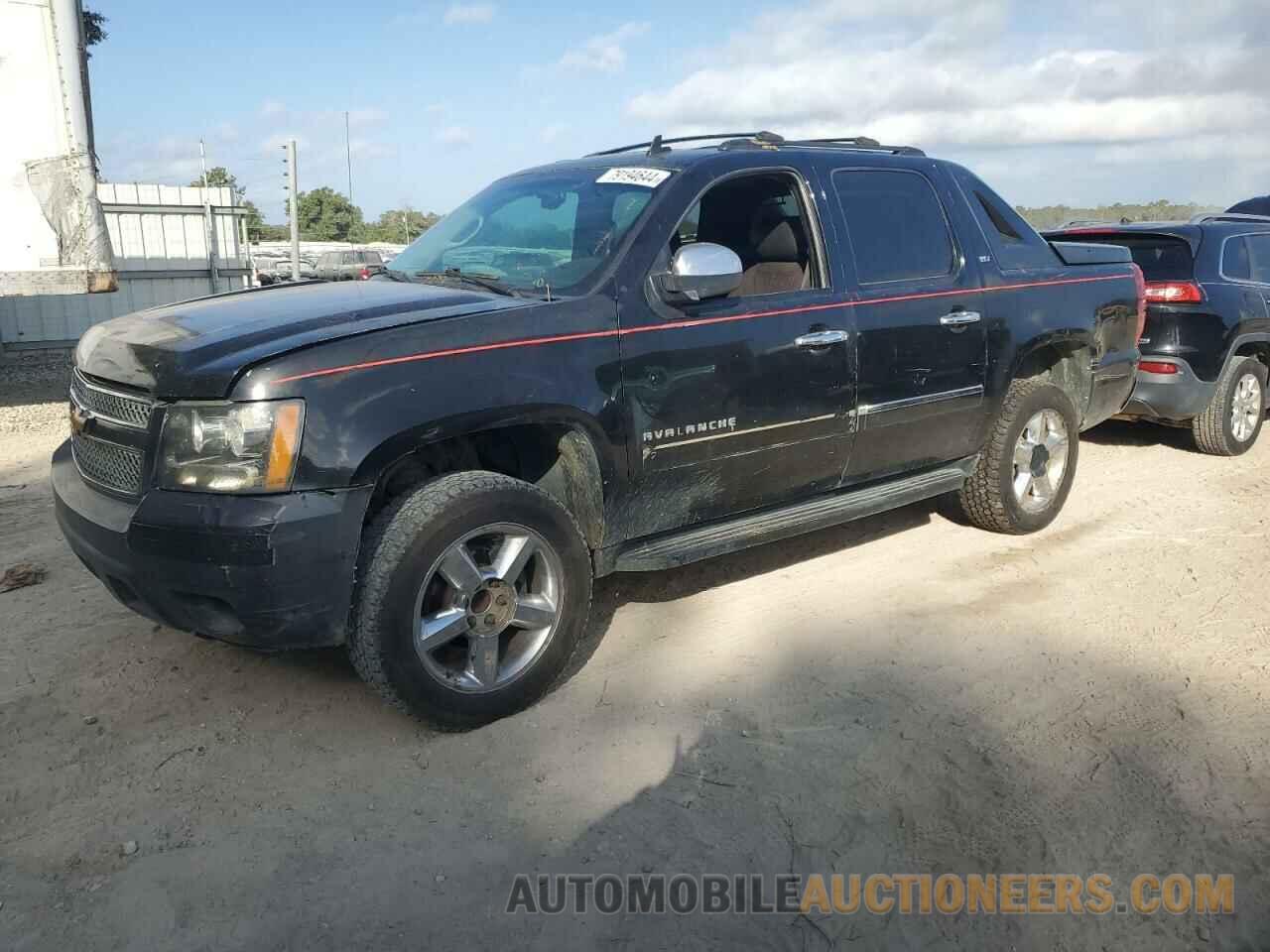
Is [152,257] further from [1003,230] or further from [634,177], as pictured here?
[1003,230]

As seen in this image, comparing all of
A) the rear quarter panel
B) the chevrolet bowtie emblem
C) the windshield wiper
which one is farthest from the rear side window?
the chevrolet bowtie emblem

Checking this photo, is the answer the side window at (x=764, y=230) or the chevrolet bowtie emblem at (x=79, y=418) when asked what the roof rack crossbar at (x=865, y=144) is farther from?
the chevrolet bowtie emblem at (x=79, y=418)

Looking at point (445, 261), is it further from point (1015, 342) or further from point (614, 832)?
point (1015, 342)

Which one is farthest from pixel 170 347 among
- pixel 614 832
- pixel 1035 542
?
pixel 1035 542

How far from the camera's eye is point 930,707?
3.68 meters

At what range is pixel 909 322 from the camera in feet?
15.3

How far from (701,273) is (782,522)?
1191mm

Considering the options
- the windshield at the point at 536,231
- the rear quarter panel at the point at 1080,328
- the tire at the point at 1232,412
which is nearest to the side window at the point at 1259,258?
the tire at the point at 1232,412

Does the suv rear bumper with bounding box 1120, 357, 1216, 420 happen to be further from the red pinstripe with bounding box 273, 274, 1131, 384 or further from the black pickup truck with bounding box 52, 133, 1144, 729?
the red pinstripe with bounding box 273, 274, 1131, 384

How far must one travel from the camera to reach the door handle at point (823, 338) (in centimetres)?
423

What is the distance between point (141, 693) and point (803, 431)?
9.19 feet

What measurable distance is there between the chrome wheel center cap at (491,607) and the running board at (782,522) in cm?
58

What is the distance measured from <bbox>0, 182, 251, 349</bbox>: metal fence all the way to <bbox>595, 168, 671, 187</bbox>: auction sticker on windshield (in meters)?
12.0

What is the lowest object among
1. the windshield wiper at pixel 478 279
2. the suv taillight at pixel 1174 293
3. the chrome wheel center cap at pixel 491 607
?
the chrome wheel center cap at pixel 491 607
